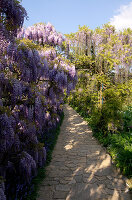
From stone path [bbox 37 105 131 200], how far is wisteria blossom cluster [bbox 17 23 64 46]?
6318 millimetres

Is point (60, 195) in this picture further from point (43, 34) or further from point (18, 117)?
point (43, 34)

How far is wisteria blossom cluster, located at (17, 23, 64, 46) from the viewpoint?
31.0 ft

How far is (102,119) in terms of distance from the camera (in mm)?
8617

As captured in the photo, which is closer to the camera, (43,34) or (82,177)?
(82,177)

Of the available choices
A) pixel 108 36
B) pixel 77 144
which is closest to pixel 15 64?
pixel 77 144

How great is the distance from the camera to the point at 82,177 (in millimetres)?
4715

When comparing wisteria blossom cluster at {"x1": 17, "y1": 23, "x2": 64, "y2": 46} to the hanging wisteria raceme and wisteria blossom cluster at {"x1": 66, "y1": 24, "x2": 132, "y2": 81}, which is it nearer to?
wisteria blossom cluster at {"x1": 66, "y1": 24, "x2": 132, "y2": 81}

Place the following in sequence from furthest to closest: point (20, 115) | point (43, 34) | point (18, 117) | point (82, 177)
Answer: point (43, 34) < point (82, 177) < point (20, 115) < point (18, 117)

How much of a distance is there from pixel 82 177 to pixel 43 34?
317 inches

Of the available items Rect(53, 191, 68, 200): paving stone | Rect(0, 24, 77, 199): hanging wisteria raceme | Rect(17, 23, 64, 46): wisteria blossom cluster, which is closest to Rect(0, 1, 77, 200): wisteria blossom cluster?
Rect(0, 24, 77, 199): hanging wisteria raceme

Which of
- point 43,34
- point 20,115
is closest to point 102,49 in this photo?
point 43,34

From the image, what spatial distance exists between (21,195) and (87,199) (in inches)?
59.4

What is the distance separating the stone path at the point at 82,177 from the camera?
390cm

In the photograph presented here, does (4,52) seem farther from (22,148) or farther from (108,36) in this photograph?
(108,36)
